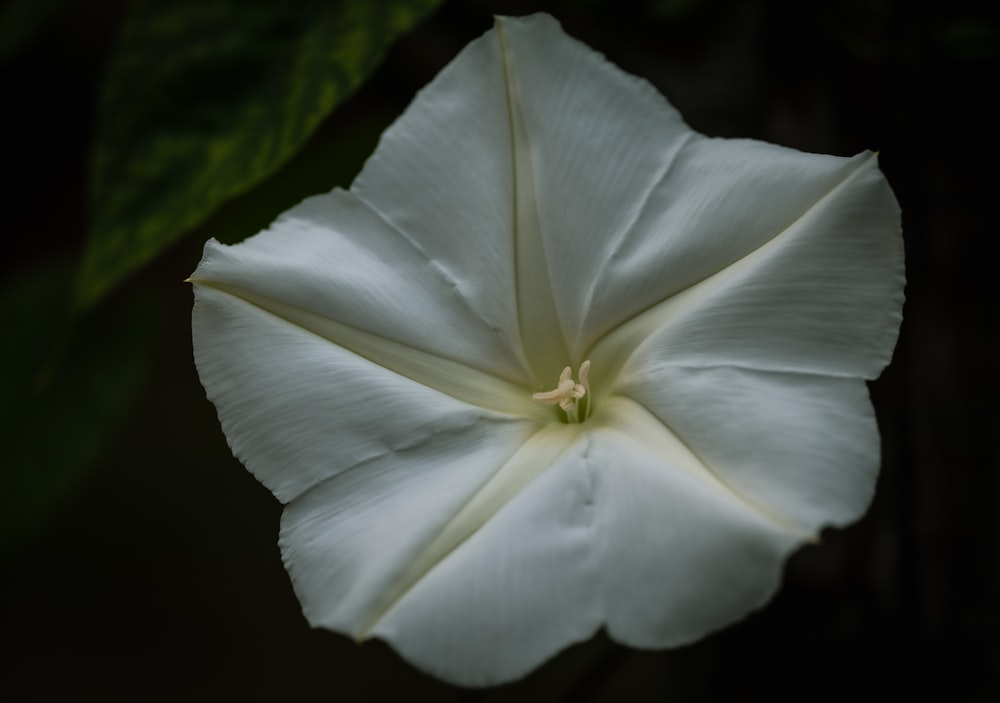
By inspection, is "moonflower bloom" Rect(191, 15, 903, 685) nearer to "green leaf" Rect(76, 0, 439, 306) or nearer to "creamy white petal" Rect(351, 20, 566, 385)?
"creamy white petal" Rect(351, 20, 566, 385)

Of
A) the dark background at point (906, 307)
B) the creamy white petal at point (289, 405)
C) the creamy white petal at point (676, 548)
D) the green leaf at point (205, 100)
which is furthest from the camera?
the dark background at point (906, 307)

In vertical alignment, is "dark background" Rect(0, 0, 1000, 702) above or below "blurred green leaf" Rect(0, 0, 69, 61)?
below

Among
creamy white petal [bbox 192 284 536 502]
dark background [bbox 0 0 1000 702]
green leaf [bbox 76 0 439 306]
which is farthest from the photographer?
dark background [bbox 0 0 1000 702]

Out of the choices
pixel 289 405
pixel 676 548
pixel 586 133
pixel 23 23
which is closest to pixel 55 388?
pixel 23 23

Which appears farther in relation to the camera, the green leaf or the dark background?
the dark background

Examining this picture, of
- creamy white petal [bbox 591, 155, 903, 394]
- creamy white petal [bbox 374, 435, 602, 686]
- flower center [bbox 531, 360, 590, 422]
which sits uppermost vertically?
creamy white petal [bbox 591, 155, 903, 394]

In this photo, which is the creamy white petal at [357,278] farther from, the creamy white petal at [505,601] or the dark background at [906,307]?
the dark background at [906,307]

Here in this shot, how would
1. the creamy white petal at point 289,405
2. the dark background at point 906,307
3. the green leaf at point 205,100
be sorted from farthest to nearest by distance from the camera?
the dark background at point 906,307 < the green leaf at point 205,100 < the creamy white petal at point 289,405

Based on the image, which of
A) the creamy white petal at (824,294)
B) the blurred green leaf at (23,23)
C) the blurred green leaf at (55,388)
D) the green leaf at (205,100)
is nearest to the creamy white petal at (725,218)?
the creamy white petal at (824,294)

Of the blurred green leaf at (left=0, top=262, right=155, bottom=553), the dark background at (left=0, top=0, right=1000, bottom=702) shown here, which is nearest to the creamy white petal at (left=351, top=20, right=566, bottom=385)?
the dark background at (left=0, top=0, right=1000, bottom=702)
